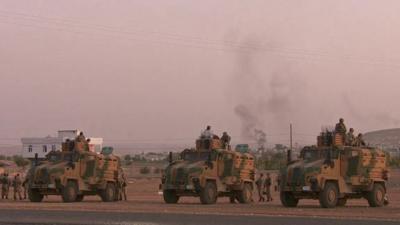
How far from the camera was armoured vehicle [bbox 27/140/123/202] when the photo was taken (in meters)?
34.3

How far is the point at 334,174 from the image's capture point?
99.0ft

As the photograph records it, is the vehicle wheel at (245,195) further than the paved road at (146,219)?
Yes

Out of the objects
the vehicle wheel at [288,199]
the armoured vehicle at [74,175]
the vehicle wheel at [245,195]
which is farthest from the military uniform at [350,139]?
the armoured vehicle at [74,175]

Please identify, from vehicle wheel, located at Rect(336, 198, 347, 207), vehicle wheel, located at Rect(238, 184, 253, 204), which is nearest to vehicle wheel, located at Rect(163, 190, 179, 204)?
vehicle wheel, located at Rect(238, 184, 253, 204)

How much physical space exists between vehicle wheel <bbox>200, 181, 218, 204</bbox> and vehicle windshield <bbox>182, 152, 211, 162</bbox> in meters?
1.24

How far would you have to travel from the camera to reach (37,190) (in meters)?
34.9

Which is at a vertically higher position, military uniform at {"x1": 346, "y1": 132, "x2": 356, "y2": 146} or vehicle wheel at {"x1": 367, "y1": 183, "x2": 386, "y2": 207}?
military uniform at {"x1": 346, "y1": 132, "x2": 356, "y2": 146}

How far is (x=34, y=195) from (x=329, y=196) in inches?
502

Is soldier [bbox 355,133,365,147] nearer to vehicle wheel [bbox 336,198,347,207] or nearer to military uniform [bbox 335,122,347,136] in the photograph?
military uniform [bbox 335,122,347,136]

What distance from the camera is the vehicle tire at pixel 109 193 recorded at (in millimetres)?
36406

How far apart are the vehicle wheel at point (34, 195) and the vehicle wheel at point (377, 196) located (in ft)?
44.6

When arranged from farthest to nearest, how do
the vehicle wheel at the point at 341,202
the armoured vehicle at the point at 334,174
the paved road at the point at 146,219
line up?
the vehicle wheel at the point at 341,202, the armoured vehicle at the point at 334,174, the paved road at the point at 146,219

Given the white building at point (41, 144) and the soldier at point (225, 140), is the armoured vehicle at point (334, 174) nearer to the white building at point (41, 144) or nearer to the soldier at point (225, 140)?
the soldier at point (225, 140)

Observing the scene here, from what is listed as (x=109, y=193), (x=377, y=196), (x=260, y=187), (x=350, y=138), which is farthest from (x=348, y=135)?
(x=109, y=193)
